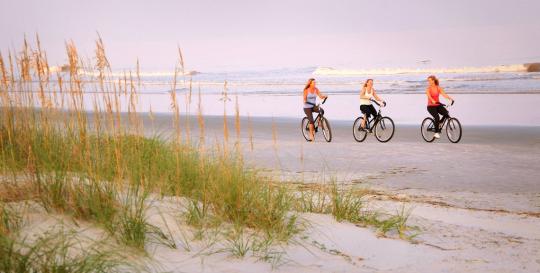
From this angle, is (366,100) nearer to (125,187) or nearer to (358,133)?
(358,133)

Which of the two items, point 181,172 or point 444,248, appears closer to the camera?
point 444,248

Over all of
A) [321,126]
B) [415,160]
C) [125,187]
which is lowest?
[415,160]

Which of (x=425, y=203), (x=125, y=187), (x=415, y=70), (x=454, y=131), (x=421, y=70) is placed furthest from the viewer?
(x=415, y=70)

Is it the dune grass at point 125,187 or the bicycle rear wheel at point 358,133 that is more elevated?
the dune grass at point 125,187

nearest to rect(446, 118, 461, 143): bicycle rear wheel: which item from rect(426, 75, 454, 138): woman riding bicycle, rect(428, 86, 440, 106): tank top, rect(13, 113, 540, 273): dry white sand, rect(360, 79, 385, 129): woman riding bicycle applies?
rect(426, 75, 454, 138): woman riding bicycle

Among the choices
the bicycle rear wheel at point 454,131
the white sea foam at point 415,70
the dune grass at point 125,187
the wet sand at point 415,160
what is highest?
the white sea foam at point 415,70

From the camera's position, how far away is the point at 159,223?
4793 mm

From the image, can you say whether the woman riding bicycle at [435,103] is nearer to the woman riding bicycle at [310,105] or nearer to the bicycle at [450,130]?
the bicycle at [450,130]

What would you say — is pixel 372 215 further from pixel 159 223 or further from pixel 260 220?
pixel 159 223

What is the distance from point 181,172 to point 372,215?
2074 millimetres

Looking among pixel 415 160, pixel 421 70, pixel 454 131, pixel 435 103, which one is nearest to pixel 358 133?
pixel 435 103

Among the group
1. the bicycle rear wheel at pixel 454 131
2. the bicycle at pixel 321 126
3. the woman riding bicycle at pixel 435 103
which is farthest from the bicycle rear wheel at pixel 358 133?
the bicycle rear wheel at pixel 454 131

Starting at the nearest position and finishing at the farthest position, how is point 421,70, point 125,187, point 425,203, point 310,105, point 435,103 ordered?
point 125,187, point 425,203, point 435,103, point 310,105, point 421,70

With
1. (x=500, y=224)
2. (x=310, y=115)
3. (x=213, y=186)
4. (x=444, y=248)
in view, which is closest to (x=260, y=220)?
(x=213, y=186)
